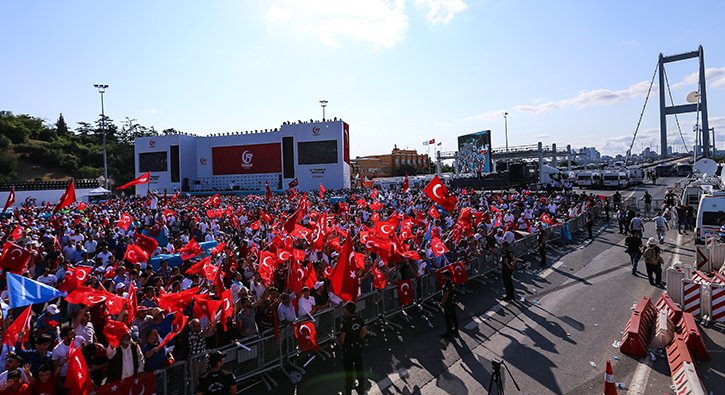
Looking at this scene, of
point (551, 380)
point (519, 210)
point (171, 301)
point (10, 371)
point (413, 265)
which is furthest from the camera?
point (519, 210)

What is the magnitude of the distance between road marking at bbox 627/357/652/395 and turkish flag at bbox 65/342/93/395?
7737mm

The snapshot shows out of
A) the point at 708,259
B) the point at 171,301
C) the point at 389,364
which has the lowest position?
the point at 389,364

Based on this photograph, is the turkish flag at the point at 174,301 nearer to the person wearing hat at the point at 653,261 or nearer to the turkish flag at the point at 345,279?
the turkish flag at the point at 345,279

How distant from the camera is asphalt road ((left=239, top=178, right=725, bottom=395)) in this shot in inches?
253

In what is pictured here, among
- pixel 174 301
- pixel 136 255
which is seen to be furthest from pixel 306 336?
pixel 136 255

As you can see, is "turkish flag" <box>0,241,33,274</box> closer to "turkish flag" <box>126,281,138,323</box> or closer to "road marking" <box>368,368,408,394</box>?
"turkish flag" <box>126,281,138,323</box>

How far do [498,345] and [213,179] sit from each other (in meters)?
65.9

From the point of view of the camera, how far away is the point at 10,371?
4.40 meters

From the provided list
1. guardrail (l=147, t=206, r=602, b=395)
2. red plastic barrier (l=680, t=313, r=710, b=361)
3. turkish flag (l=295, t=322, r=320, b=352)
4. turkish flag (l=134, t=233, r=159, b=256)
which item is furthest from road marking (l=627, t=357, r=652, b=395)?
turkish flag (l=134, t=233, r=159, b=256)

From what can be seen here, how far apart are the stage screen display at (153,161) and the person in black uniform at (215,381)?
71.0m

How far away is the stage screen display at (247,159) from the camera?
63.6m

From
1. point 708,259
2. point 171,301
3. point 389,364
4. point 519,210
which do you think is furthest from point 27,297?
point 519,210

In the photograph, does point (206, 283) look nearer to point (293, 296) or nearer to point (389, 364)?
point (293, 296)

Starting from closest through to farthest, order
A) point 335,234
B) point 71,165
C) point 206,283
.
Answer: point 206,283, point 335,234, point 71,165
